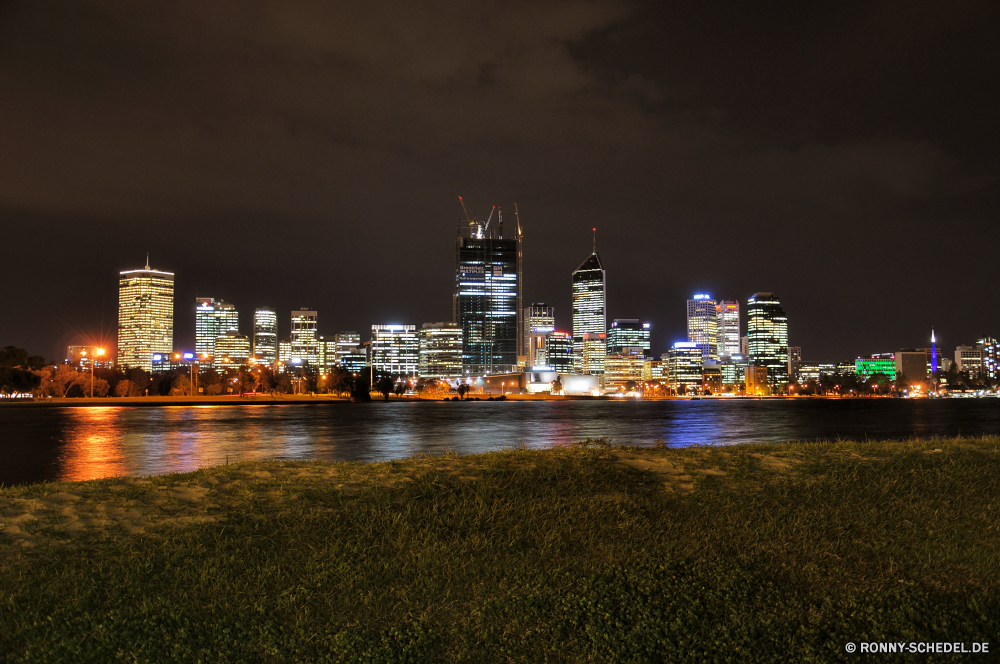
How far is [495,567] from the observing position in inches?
248

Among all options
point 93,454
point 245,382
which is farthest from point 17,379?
point 93,454

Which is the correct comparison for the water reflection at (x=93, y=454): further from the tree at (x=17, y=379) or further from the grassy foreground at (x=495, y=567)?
the tree at (x=17, y=379)

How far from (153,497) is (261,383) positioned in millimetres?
134622

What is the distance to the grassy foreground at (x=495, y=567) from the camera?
5.12 meters

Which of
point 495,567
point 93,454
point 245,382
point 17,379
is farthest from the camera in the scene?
point 245,382

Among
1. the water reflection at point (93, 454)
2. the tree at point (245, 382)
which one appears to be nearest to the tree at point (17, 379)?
the tree at point (245, 382)

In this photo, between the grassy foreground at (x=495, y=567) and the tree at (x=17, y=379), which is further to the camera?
the tree at (x=17, y=379)

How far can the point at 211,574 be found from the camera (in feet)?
20.2

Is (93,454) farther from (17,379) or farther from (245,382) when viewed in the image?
(245,382)

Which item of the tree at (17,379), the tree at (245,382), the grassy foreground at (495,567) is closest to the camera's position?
the grassy foreground at (495,567)

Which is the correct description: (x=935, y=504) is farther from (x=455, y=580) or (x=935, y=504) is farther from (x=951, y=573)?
(x=455, y=580)

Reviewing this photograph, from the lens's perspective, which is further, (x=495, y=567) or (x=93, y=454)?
(x=93, y=454)

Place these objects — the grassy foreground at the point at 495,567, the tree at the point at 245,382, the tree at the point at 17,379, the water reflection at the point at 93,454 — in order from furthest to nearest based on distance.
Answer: the tree at the point at 245,382, the tree at the point at 17,379, the water reflection at the point at 93,454, the grassy foreground at the point at 495,567

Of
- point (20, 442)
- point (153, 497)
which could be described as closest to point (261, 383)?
point (20, 442)
